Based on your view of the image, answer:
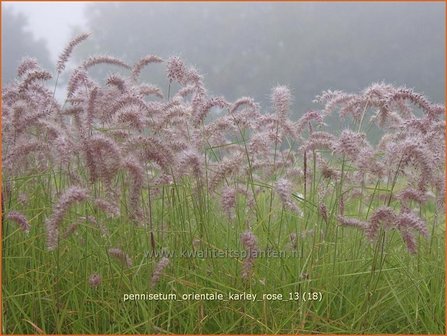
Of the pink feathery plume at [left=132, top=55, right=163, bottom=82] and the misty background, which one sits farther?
the misty background

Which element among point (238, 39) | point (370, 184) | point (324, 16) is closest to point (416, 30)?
point (324, 16)

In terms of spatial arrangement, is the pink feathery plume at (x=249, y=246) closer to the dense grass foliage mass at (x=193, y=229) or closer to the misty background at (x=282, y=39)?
the dense grass foliage mass at (x=193, y=229)

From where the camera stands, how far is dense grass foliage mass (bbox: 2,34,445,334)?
2.44 meters

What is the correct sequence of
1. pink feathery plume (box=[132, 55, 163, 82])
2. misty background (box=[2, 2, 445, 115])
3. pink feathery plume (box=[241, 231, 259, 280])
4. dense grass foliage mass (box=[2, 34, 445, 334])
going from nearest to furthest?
pink feathery plume (box=[241, 231, 259, 280])
dense grass foliage mass (box=[2, 34, 445, 334])
pink feathery plume (box=[132, 55, 163, 82])
misty background (box=[2, 2, 445, 115])

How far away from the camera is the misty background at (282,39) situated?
675 inches

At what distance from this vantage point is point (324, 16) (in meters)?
19.5

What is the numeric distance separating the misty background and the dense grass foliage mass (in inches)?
529

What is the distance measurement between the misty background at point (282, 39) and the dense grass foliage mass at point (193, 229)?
44.1 ft

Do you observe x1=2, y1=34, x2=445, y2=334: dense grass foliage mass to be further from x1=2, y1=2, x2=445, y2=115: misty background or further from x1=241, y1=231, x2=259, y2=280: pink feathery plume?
x1=2, y1=2, x2=445, y2=115: misty background

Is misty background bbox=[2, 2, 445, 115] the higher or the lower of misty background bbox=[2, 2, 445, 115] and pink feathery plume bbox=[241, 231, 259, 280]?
the higher

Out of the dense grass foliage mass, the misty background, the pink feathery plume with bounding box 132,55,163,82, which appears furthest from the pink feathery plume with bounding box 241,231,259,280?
the misty background

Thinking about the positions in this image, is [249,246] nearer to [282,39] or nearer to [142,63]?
[142,63]

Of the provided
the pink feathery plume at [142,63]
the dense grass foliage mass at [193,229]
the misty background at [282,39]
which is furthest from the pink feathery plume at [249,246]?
the misty background at [282,39]

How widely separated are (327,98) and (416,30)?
1659cm
